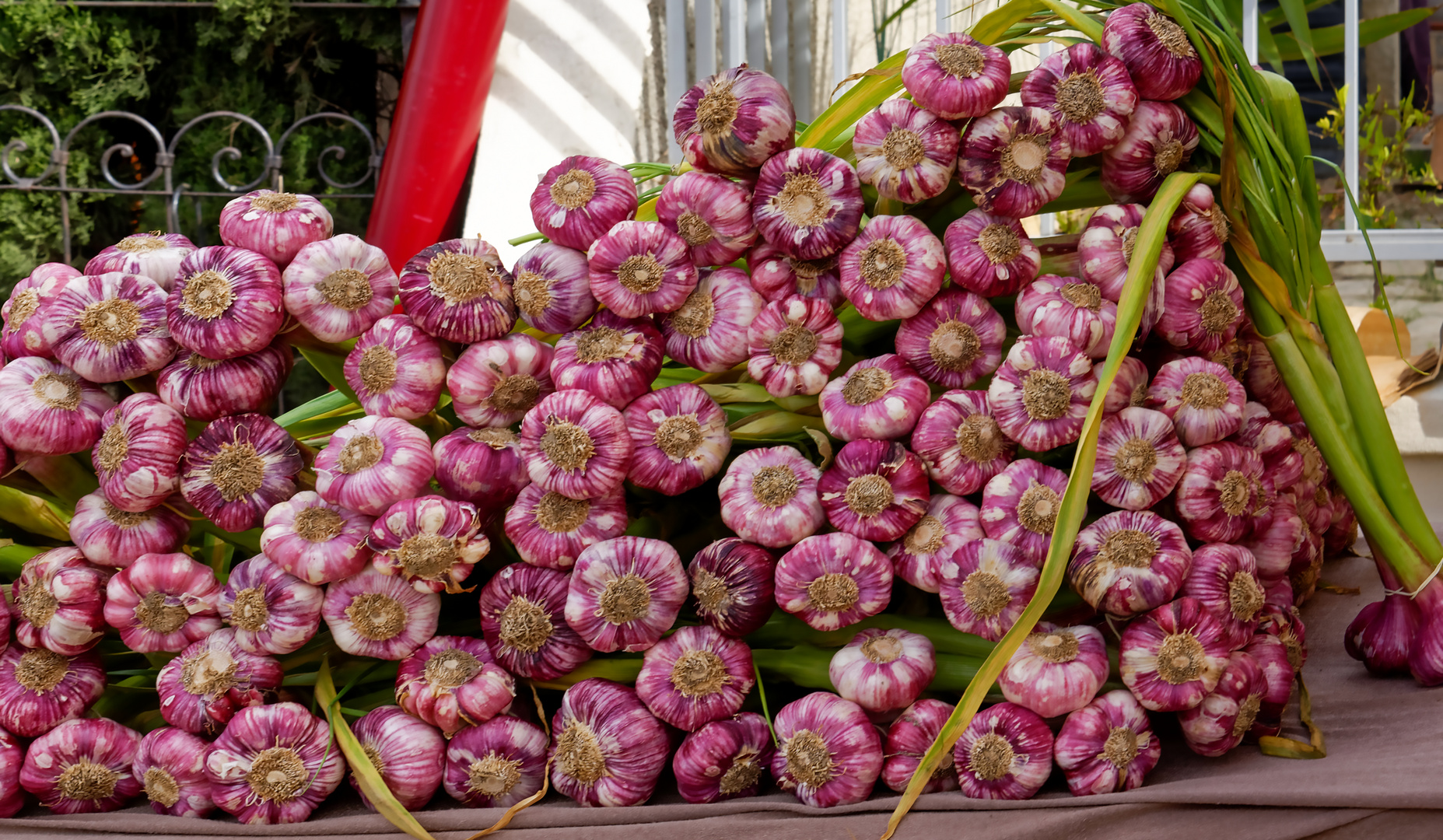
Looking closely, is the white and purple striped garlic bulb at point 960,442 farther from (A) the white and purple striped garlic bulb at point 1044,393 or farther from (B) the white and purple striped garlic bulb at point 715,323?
(B) the white and purple striped garlic bulb at point 715,323

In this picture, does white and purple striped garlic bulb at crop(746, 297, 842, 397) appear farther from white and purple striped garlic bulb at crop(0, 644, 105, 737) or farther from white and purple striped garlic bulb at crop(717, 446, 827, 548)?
white and purple striped garlic bulb at crop(0, 644, 105, 737)

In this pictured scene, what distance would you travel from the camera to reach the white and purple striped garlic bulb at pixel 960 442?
24.2 inches

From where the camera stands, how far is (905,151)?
0.63 metres

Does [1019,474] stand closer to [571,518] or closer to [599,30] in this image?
[571,518]

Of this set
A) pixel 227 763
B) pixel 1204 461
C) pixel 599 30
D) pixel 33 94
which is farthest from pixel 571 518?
pixel 33 94

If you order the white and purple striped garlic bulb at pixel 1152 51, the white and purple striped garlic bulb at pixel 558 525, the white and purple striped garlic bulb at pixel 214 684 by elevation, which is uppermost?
the white and purple striped garlic bulb at pixel 1152 51

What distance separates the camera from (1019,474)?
61 centimetres

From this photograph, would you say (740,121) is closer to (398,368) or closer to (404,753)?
(398,368)

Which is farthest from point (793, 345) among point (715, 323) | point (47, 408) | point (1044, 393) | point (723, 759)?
Answer: point (47, 408)

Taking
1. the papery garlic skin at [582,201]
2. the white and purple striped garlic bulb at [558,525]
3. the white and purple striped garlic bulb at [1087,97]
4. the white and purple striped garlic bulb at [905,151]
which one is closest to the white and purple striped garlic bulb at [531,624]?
the white and purple striped garlic bulb at [558,525]

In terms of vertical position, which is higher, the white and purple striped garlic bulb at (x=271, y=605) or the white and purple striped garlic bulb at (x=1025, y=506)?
the white and purple striped garlic bulb at (x=1025, y=506)

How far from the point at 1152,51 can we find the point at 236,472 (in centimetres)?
64

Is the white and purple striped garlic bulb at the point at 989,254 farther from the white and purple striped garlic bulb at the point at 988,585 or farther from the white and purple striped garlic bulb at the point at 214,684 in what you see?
the white and purple striped garlic bulb at the point at 214,684

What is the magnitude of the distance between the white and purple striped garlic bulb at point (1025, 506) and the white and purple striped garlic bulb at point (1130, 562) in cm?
3
